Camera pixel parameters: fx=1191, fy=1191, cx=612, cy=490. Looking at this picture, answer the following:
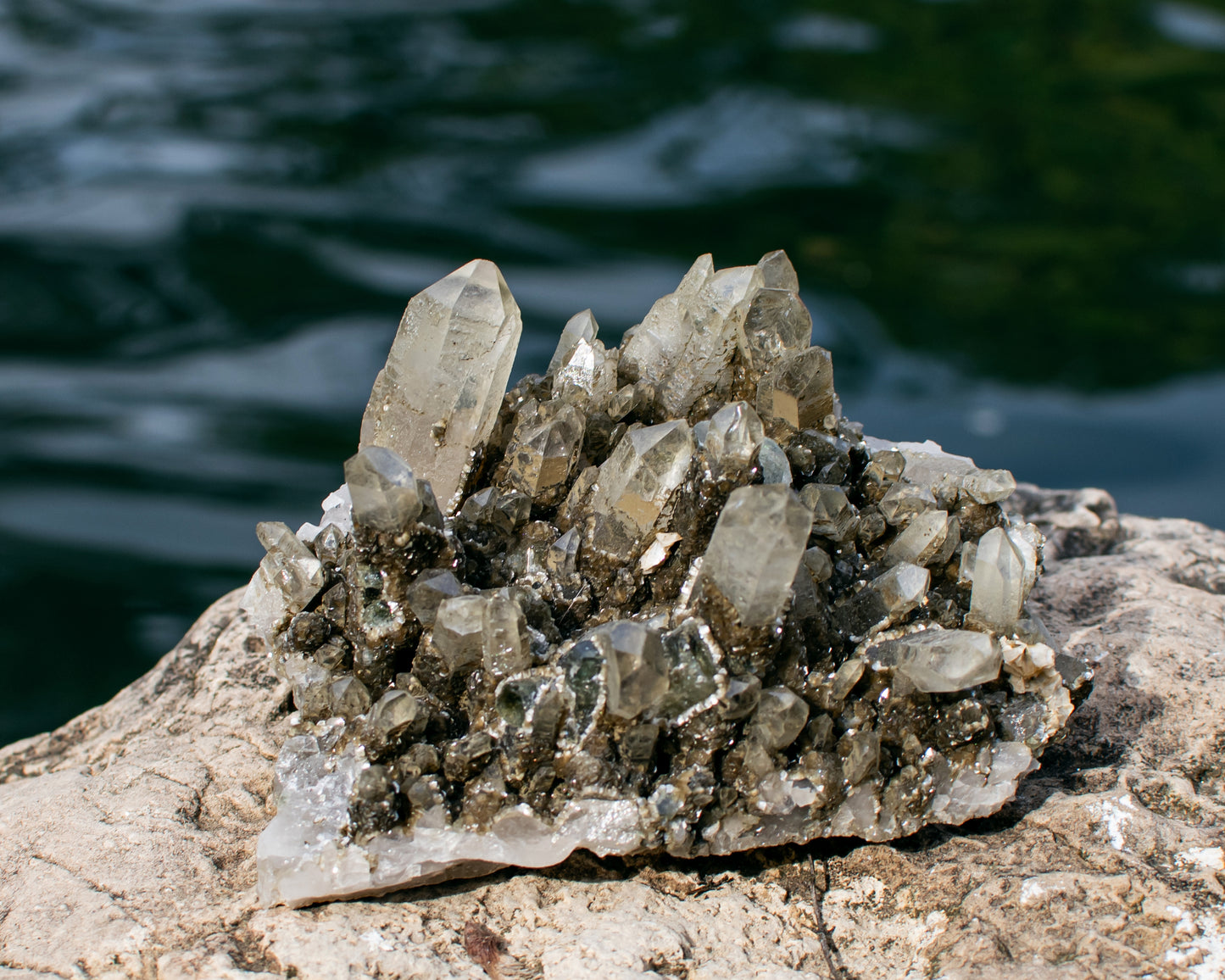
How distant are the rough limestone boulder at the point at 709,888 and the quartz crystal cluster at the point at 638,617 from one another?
79 millimetres

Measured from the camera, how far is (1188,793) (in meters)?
1.65

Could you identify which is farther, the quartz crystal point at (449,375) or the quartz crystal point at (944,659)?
the quartz crystal point at (449,375)

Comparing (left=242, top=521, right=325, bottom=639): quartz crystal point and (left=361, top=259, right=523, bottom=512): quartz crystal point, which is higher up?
(left=361, top=259, right=523, bottom=512): quartz crystal point

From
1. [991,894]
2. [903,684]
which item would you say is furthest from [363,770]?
[991,894]

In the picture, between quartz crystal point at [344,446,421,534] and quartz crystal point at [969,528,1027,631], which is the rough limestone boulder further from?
quartz crystal point at [344,446,421,534]

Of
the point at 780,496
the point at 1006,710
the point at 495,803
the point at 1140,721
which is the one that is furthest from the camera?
the point at 1140,721

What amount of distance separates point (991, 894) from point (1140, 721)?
0.47m

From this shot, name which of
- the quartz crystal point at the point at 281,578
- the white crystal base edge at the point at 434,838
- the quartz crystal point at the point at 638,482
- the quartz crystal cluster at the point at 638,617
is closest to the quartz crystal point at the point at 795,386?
the quartz crystal cluster at the point at 638,617

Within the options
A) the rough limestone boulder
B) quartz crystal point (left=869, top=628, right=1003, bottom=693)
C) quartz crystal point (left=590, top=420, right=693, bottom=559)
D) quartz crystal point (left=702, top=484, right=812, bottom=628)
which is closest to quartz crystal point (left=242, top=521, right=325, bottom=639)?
the rough limestone boulder

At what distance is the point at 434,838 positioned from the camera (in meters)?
1.49

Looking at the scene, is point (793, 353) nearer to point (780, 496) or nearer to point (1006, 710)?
point (780, 496)

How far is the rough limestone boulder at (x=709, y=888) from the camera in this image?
144cm

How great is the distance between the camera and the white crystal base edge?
1.48 metres

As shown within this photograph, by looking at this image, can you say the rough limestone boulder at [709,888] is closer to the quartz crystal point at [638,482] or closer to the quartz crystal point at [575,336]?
the quartz crystal point at [638,482]
